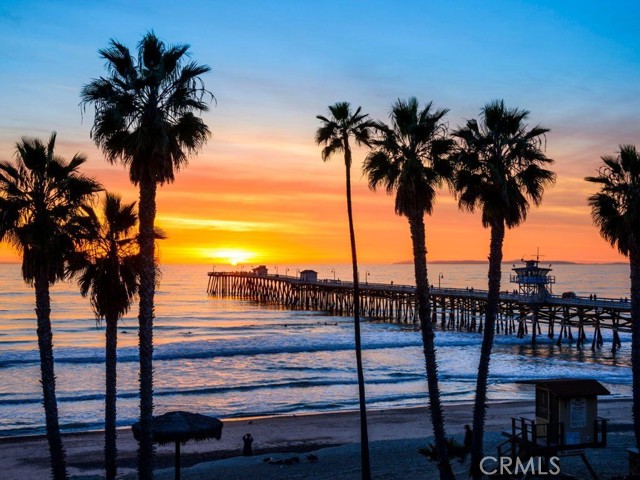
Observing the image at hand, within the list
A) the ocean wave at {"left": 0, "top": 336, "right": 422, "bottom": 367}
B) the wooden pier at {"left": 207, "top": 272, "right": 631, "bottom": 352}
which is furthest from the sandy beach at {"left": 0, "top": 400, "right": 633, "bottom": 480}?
the ocean wave at {"left": 0, "top": 336, "right": 422, "bottom": 367}

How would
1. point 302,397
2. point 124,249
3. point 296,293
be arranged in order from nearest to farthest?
point 124,249 < point 302,397 < point 296,293

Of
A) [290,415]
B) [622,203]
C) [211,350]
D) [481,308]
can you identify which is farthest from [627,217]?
[481,308]

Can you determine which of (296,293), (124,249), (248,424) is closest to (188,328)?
(296,293)

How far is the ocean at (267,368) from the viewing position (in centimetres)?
3303

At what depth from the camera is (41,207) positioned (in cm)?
1424

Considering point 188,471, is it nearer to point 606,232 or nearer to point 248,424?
point 248,424

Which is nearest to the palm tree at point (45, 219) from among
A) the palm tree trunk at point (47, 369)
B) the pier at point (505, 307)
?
the palm tree trunk at point (47, 369)

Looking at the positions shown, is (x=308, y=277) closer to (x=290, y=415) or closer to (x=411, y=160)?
(x=290, y=415)

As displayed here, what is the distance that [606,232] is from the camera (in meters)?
16.2

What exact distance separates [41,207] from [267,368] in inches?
1304

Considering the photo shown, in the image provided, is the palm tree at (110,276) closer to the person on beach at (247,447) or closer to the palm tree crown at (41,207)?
the palm tree crown at (41,207)

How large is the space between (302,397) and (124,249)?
2130cm

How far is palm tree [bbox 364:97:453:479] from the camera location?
50.4 feet

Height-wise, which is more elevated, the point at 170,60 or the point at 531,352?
the point at 170,60
